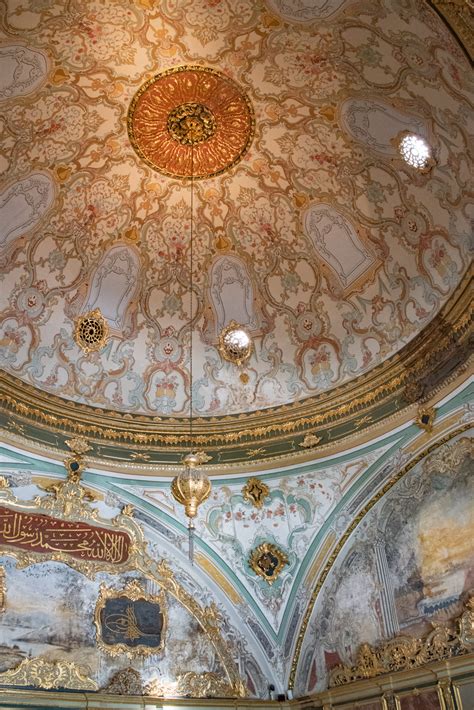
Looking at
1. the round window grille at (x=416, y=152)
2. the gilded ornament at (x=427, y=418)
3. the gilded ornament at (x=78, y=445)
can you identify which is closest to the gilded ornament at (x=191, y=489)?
the gilded ornament at (x=78, y=445)

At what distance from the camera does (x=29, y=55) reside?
1141cm

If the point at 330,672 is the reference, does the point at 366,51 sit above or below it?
above

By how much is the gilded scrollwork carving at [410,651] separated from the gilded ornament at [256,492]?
320 cm

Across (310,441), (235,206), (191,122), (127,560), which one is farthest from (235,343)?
(127,560)

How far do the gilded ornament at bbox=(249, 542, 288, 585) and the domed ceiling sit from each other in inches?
98.7

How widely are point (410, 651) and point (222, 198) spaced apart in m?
8.63

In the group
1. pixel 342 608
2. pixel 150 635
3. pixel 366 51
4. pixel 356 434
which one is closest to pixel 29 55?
pixel 366 51

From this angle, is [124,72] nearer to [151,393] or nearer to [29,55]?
[29,55]

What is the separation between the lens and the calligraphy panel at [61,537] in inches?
492

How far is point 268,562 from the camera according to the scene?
45.7 feet

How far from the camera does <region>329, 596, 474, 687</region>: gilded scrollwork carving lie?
35.8 feet

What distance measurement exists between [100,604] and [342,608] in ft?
14.0

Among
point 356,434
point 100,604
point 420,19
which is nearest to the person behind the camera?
point 420,19

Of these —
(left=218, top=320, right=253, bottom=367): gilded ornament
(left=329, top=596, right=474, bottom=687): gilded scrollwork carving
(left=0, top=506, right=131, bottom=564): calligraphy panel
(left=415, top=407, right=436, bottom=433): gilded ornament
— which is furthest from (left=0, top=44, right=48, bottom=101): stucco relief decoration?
(left=329, top=596, right=474, bottom=687): gilded scrollwork carving
